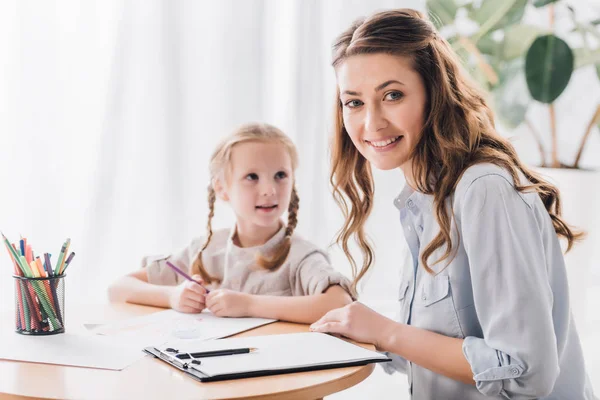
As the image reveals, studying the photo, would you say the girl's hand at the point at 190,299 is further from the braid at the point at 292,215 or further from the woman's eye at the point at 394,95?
the woman's eye at the point at 394,95

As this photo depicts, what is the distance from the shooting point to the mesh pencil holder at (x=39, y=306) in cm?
126

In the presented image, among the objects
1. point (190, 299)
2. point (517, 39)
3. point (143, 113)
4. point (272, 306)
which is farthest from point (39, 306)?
point (517, 39)

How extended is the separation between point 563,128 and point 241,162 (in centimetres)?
191

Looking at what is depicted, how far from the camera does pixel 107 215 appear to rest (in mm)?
2570

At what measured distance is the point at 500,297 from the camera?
1.13 m

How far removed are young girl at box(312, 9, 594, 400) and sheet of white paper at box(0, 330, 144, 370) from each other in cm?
34

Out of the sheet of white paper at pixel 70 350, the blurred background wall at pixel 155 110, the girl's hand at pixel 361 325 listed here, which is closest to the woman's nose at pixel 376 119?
the girl's hand at pixel 361 325

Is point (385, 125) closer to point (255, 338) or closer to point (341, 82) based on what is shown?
point (341, 82)

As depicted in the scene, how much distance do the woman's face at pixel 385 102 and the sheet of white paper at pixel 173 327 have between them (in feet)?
1.25

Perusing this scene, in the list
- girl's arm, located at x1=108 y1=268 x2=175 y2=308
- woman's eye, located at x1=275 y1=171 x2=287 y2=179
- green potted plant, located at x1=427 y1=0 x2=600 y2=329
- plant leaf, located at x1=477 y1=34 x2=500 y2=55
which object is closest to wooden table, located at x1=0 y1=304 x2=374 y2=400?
girl's arm, located at x1=108 y1=268 x2=175 y2=308

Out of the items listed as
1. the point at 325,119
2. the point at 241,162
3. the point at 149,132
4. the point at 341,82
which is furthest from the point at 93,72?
the point at 341,82

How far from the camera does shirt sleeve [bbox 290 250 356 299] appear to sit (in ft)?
4.93

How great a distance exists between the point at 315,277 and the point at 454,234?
0.38 metres

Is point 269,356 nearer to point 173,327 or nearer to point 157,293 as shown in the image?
point 173,327
